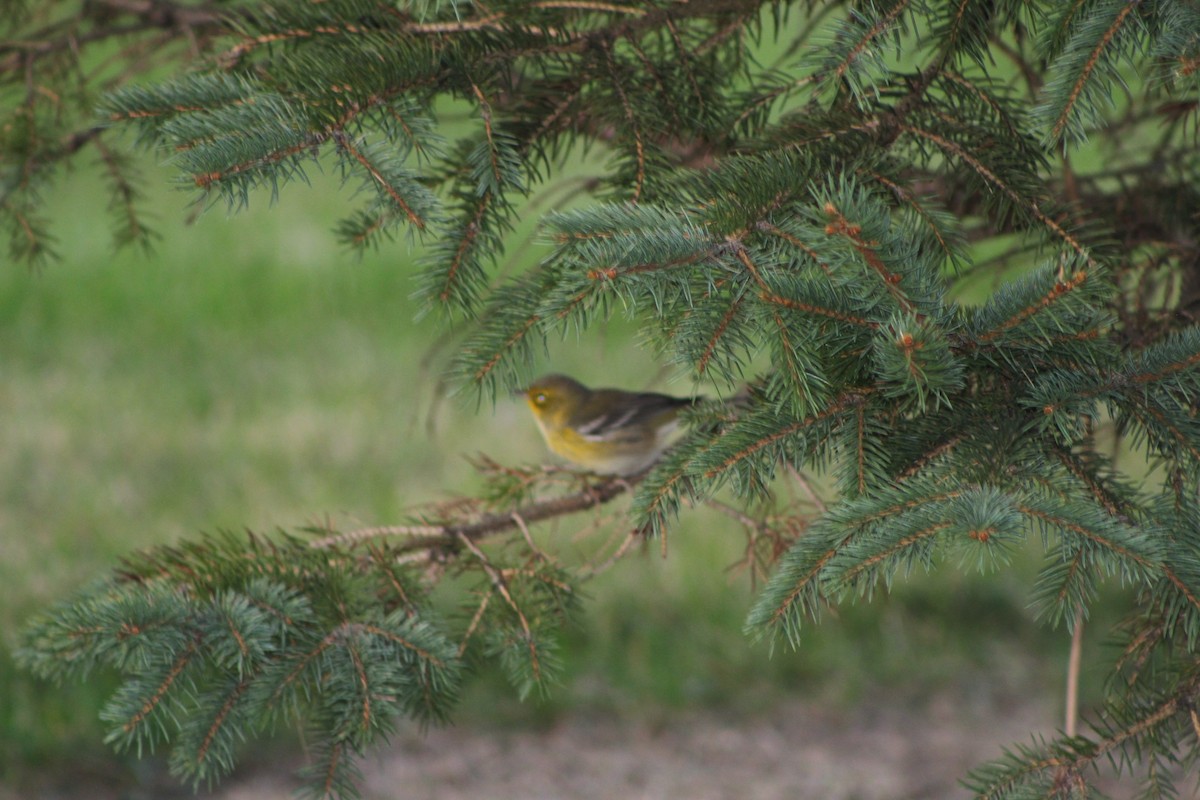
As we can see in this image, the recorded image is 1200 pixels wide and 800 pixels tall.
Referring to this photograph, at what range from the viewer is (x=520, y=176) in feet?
5.42

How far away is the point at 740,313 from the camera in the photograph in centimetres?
138

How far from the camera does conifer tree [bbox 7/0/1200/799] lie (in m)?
1.31

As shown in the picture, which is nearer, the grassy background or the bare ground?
the bare ground

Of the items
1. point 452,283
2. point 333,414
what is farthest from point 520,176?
point 333,414

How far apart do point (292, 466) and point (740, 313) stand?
4.55m

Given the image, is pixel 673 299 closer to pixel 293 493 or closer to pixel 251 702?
pixel 251 702

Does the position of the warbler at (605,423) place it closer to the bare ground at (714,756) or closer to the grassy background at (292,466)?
→ the grassy background at (292,466)

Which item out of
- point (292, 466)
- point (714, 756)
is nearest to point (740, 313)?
point (714, 756)

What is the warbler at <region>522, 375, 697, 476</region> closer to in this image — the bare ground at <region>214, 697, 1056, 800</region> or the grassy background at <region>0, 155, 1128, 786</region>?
the grassy background at <region>0, 155, 1128, 786</region>

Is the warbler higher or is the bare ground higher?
the warbler

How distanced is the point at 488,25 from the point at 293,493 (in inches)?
157

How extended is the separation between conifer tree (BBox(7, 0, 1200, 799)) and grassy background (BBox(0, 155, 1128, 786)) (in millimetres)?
1307

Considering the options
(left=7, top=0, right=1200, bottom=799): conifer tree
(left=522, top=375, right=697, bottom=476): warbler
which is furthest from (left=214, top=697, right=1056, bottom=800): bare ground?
(left=7, top=0, right=1200, bottom=799): conifer tree

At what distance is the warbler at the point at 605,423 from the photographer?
368cm
